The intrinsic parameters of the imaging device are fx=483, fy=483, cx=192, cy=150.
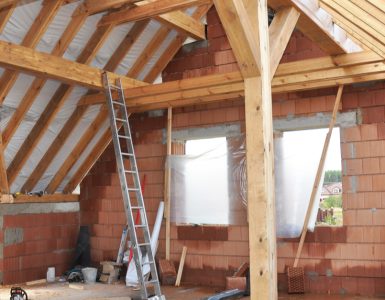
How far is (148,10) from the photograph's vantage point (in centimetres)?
580

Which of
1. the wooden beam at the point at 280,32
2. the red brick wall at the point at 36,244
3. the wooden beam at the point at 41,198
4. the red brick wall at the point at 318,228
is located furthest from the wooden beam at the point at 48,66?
the wooden beam at the point at 280,32

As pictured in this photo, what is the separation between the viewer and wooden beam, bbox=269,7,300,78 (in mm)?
3562

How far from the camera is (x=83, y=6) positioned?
18.8 feet

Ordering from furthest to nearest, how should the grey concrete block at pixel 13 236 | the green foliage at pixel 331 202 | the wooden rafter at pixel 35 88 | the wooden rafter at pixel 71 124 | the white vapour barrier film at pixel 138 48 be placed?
the grey concrete block at pixel 13 236
the green foliage at pixel 331 202
the white vapour barrier film at pixel 138 48
the wooden rafter at pixel 71 124
the wooden rafter at pixel 35 88

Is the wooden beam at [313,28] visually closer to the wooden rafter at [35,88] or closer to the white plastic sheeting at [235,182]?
the white plastic sheeting at [235,182]

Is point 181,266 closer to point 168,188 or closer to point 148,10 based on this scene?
point 168,188

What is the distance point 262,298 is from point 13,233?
→ 5.35 metres

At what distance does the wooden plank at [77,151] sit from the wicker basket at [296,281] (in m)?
3.63

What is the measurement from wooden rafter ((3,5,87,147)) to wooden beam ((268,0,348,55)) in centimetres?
270

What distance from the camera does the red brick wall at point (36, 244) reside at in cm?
731

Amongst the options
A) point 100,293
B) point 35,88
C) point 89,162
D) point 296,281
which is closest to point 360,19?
point 296,281

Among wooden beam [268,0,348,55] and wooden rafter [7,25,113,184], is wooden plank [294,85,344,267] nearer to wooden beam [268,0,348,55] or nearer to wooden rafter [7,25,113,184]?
wooden beam [268,0,348,55]

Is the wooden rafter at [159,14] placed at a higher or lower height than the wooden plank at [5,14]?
higher

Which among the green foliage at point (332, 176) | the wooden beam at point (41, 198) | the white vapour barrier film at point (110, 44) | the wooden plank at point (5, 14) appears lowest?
the wooden beam at point (41, 198)
